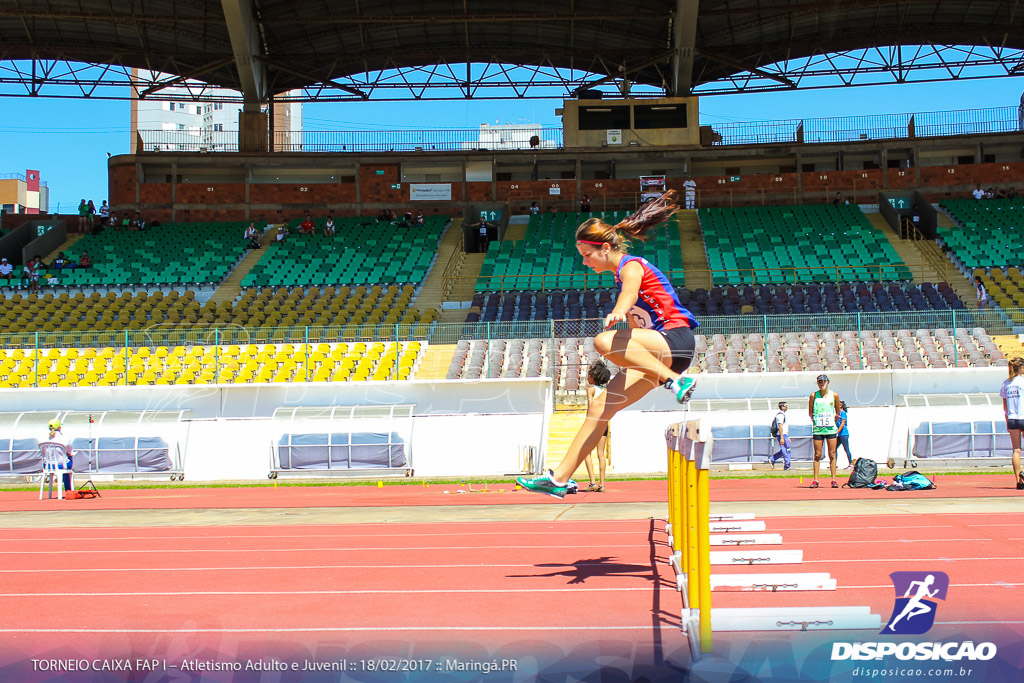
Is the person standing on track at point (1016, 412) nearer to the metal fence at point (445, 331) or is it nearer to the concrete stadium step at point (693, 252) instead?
the metal fence at point (445, 331)

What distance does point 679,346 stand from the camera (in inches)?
214

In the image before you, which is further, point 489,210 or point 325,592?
point 489,210

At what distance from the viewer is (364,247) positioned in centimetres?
3869

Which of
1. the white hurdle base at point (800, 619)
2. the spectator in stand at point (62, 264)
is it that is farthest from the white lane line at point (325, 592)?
the spectator in stand at point (62, 264)

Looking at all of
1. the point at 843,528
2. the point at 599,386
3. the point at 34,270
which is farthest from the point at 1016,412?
the point at 34,270

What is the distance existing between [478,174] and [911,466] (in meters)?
29.8

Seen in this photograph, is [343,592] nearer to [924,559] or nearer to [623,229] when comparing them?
[623,229]

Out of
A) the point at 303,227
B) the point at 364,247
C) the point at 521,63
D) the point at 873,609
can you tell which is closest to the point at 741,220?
the point at 521,63

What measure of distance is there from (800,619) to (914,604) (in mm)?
838

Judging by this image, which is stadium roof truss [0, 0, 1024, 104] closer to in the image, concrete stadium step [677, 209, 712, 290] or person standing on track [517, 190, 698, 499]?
concrete stadium step [677, 209, 712, 290]

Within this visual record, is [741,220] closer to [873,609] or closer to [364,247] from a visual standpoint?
[364,247]

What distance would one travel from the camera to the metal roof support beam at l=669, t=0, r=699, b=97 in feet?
119

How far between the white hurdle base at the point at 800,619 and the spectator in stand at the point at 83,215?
45835 millimetres

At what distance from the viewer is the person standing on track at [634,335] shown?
530cm
